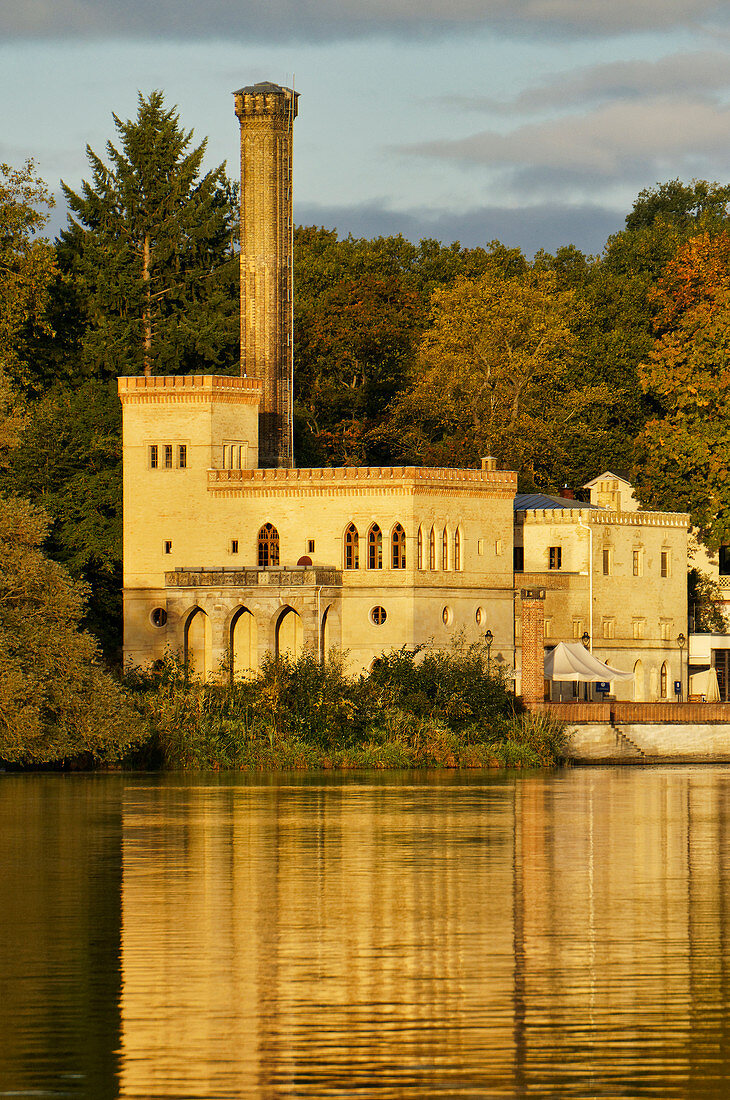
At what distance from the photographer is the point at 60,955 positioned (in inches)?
907

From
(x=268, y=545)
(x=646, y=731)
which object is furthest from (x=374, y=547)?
(x=646, y=731)

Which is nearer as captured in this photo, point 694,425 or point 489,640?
point 489,640

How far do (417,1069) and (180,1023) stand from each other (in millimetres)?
2855

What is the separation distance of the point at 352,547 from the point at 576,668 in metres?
9.11

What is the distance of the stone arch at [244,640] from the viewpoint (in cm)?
7500

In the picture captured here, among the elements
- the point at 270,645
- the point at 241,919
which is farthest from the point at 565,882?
the point at 270,645

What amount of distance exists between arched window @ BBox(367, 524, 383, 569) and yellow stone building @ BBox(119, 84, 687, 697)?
0.26 ft

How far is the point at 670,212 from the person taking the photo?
131 meters

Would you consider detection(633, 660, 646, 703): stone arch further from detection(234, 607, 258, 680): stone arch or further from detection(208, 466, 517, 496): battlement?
detection(234, 607, 258, 680): stone arch

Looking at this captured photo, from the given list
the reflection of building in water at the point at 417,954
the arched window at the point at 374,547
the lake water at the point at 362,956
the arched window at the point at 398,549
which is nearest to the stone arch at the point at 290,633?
the arched window at the point at 374,547

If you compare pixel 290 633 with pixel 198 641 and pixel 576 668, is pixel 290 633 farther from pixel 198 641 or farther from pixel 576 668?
pixel 576 668

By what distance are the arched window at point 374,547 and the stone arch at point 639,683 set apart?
1353 cm

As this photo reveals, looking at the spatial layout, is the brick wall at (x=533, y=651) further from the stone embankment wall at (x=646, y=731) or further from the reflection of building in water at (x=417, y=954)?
the reflection of building in water at (x=417, y=954)

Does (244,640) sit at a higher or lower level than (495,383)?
lower
